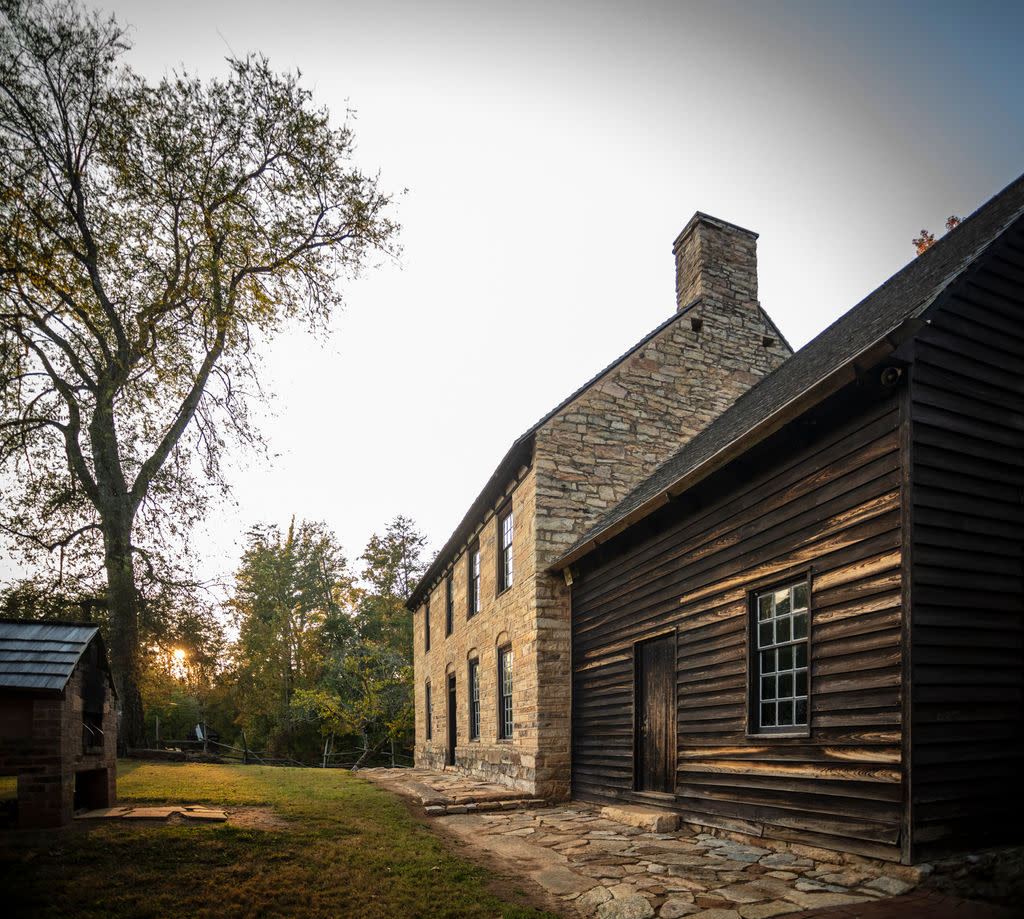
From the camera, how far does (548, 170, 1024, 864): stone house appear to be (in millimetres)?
5180

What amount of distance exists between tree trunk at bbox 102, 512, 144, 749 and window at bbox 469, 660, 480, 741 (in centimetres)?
793

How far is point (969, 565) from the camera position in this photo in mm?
5488

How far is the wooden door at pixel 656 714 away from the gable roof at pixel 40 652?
6.99 metres

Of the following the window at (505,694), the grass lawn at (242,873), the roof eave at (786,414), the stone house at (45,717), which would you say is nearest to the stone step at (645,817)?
the grass lawn at (242,873)

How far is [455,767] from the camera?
59.2 ft

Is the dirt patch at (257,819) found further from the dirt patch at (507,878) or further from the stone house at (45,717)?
the dirt patch at (507,878)

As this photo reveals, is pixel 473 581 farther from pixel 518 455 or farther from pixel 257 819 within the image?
pixel 257 819

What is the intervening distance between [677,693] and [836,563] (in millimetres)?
3258

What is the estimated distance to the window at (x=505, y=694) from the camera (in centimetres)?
1402

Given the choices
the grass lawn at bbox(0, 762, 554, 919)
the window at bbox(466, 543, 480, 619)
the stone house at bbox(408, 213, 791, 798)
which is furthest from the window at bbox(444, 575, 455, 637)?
the grass lawn at bbox(0, 762, 554, 919)

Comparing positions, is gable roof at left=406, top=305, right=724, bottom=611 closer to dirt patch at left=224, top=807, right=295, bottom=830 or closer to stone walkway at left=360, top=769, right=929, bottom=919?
stone walkway at left=360, top=769, right=929, bottom=919

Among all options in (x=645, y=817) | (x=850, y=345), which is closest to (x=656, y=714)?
(x=645, y=817)

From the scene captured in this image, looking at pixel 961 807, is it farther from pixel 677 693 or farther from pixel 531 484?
pixel 531 484

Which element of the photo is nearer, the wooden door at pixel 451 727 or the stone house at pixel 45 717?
the stone house at pixel 45 717
